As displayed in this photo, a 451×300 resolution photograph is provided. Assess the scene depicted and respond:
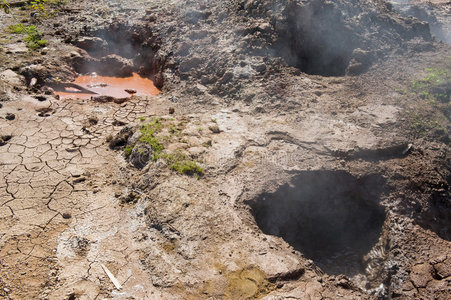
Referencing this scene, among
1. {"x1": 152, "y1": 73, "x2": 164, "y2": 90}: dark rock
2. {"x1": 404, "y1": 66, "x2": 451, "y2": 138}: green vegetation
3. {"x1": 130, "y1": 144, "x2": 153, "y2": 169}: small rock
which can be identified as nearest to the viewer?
{"x1": 130, "y1": 144, "x2": 153, "y2": 169}: small rock

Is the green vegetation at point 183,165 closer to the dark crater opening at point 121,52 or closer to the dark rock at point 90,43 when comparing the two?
the dark crater opening at point 121,52

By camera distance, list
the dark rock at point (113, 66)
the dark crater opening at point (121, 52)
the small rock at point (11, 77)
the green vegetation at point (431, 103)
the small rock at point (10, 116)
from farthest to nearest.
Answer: the dark rock at point (113, 66), the dark crater opening at point (121, 52), the small rock at point (11, 77), the small rock at point (10, 116), the green vegetation at point (431, 103)

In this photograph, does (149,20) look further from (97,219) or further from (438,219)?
(438,219)

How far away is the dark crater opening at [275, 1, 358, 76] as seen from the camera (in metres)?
6.01

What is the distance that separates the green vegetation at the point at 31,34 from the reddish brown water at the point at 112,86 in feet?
3.84

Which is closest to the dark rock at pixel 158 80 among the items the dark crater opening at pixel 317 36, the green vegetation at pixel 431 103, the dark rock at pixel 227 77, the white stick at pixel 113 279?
the dark rock at pixel 227 77

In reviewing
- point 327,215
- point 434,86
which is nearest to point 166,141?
point 327,215

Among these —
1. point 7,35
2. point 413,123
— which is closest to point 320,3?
point 413,123

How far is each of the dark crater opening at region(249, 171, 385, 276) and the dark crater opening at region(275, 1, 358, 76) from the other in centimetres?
282

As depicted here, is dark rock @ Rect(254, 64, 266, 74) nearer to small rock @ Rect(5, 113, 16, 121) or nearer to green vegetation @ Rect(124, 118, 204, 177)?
green vegetation @ Rect(124, 118, 204, 177)

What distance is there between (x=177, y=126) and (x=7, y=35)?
5277 millimetres

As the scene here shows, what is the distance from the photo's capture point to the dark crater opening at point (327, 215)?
148 inches

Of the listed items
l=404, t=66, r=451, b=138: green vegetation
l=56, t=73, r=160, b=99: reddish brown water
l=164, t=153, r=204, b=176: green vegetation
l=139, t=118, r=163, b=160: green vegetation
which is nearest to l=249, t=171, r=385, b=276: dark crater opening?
l=164, t=153, r=204, b=176: green vegetation

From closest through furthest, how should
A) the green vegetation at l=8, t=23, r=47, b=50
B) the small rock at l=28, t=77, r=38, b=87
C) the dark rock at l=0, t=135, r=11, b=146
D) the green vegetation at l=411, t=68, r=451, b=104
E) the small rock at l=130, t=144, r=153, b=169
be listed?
the small rock at l=130, t=144, r=153, b=169 < the dark rock at l=0, t=135, r=11, b=146 < the green vegetation at l=411, t=68, r=451, b=104 < the small rock at l=28, t=77, r=38, b=87 < the green vegetation at l=8, t=23, r=47, b=50
